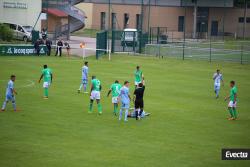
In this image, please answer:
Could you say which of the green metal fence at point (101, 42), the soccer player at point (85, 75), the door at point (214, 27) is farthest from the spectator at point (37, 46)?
the door at point (214, 27)

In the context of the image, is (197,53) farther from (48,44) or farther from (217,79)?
(217,79)

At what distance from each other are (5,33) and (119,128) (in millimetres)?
40053

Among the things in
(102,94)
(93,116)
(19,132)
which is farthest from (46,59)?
(19,132)

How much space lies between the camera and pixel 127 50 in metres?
62.6

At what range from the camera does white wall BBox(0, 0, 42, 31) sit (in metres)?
70.8

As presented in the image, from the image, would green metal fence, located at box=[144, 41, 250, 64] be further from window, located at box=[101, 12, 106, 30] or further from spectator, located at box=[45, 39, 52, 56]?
window, located at box=[101, 12, 106, 30]

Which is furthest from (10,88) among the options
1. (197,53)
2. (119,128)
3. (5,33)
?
(197,53)

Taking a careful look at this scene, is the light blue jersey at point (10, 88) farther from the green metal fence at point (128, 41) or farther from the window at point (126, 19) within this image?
the window at point (126, 19)

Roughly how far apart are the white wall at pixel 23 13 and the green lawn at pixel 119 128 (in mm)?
29112

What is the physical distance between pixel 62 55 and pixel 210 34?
3636 centimetres

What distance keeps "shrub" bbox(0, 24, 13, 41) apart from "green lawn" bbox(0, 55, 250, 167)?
2055cm

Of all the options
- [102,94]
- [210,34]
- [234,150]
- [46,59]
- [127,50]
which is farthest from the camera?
[210,34]

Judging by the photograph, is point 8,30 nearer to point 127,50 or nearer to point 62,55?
point 62,55

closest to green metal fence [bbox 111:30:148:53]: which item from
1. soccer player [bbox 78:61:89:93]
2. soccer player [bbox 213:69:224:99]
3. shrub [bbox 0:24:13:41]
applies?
shrub [bbox 0:24:13:41]
